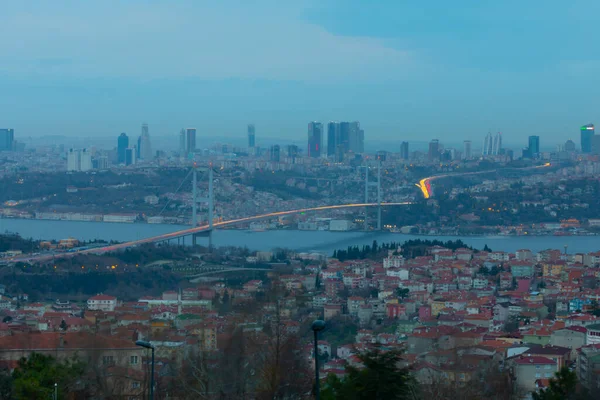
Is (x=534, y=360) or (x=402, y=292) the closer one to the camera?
(x=534, y=360)

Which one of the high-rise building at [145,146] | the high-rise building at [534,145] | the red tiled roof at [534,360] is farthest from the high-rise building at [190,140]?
the red tiled roof at [534,360]

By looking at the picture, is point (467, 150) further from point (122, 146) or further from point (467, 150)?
Answer: point (122, 146)

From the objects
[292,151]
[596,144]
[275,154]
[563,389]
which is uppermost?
[596,144]

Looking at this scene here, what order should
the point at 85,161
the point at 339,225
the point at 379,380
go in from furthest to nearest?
1. the point at 85,161
2. the point at 339,225
3. the point at 379,380

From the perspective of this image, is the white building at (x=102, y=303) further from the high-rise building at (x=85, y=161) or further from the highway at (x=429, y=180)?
the high-rise building at (x=85, y=161)

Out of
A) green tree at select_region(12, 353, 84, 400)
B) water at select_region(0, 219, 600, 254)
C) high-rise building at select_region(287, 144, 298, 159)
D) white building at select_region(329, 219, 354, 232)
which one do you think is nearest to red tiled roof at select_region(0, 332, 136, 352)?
green tree at select_region(12, 353, 84, 400)

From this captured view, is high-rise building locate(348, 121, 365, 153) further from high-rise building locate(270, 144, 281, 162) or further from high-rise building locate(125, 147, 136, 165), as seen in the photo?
high-rise building locate(125, 147, 136, 165)

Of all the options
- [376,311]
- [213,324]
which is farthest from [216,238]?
[213,324]

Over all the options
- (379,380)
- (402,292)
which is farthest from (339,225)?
(379,380)
